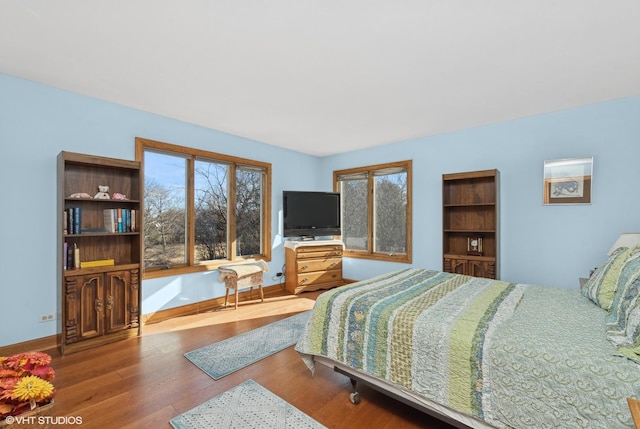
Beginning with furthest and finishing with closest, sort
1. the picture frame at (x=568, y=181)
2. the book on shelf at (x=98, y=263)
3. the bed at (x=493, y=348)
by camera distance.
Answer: the picture frame at (x=568, y=181), the book on shelf at (x=98, y=263), the bed at (x=493, y=348)

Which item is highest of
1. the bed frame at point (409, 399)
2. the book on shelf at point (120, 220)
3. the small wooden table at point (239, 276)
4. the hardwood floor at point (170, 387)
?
the book on shelf at point (120, 220)

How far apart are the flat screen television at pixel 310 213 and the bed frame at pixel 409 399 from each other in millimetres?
2954

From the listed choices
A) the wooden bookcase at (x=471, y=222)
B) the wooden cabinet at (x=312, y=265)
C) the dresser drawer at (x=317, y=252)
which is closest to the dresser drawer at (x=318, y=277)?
the wooden cabinet at (x=312, y=265)

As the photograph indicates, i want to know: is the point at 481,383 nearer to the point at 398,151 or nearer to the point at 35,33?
the point at 35,33

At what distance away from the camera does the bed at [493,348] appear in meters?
1.22

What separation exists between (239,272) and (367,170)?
2758 millimetres

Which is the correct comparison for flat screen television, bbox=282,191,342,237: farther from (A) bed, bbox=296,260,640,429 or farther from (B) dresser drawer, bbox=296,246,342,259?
(A) bed, bbox=296,260,640,429

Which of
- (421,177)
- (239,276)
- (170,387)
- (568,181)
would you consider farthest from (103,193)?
(568,181)

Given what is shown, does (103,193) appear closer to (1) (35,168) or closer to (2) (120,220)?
(2) (120,220)

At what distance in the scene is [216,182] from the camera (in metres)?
4.25

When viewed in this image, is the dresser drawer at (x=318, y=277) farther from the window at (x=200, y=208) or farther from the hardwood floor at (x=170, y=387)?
the hardwood floor at (x=170, y=387)

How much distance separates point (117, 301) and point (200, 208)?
4.98ft

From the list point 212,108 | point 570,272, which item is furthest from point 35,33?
point 570,272

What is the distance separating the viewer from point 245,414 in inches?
73.1
